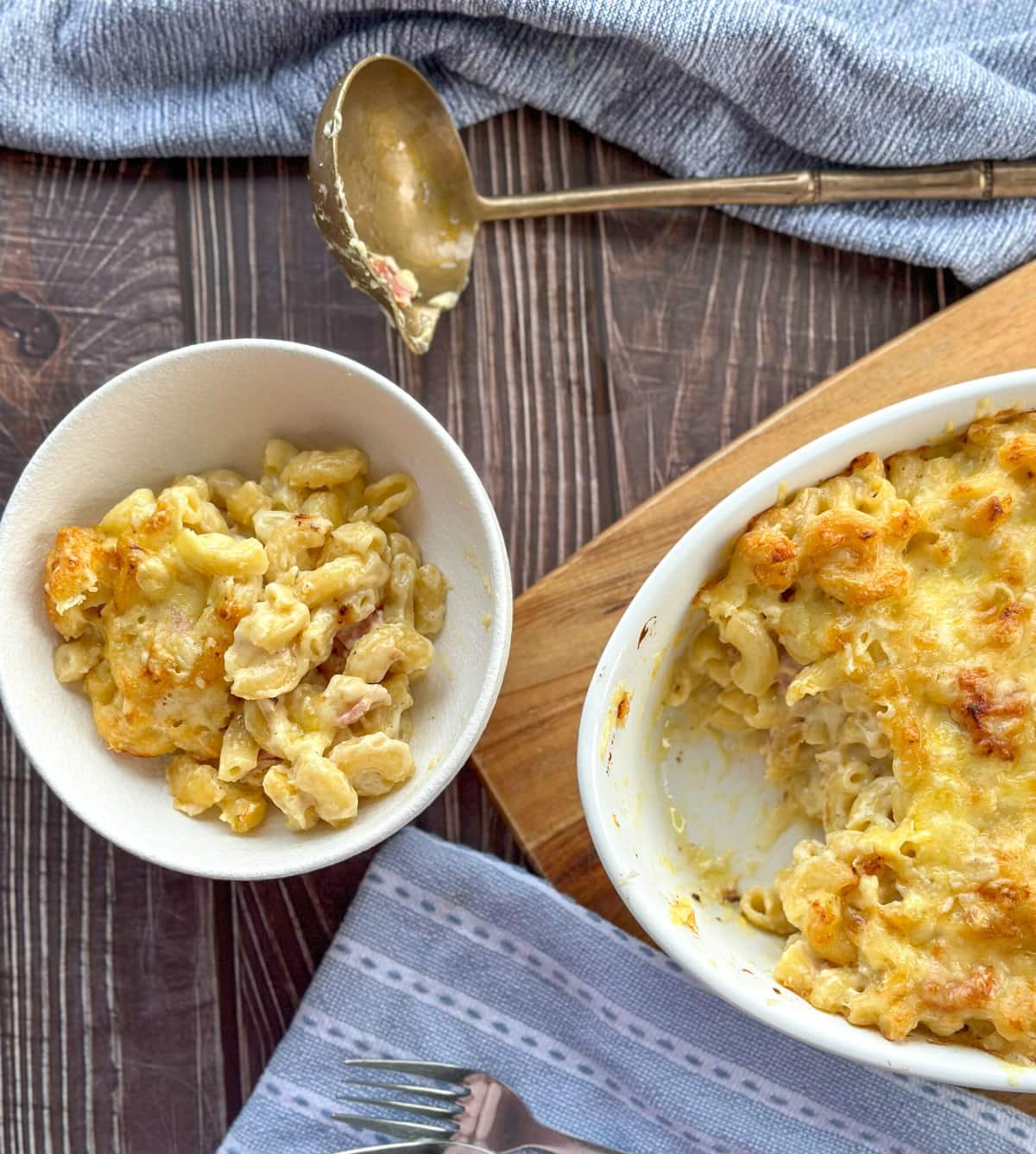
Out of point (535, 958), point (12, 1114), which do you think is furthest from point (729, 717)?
point (12, 1114)

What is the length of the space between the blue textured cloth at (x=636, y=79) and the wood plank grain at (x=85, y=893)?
0.10 metres

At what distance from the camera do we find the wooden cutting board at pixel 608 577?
1545 mm

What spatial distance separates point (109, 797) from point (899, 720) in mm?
927

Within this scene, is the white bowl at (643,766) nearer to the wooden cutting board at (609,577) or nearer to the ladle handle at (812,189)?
the wooden cutting board at (609,577)

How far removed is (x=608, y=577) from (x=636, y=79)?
2.30 feet

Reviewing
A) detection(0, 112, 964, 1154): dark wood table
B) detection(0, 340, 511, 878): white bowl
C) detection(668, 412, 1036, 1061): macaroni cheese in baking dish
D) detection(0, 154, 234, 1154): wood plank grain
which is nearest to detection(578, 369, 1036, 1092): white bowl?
detection(668, 412, 1036, 1061): macaroni cheese in baking dish

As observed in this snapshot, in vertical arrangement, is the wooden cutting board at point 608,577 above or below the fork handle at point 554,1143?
above

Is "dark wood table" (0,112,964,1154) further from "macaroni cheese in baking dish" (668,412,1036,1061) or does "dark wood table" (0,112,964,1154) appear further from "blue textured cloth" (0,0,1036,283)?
"macaroni cheese in baking dish" (668,412,1036,1061)

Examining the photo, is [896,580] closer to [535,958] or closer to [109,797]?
[535,958]

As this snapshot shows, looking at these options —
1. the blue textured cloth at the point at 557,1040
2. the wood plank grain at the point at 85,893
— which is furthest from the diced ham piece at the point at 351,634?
the wood plank grain at the point at 85,893

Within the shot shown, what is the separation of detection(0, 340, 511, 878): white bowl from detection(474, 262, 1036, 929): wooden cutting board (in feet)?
0.55

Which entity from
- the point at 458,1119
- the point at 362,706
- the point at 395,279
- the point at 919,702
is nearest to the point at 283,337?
the point at 395,279

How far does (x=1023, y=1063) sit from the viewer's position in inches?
50.3

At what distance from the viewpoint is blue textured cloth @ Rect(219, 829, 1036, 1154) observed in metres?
1.54
